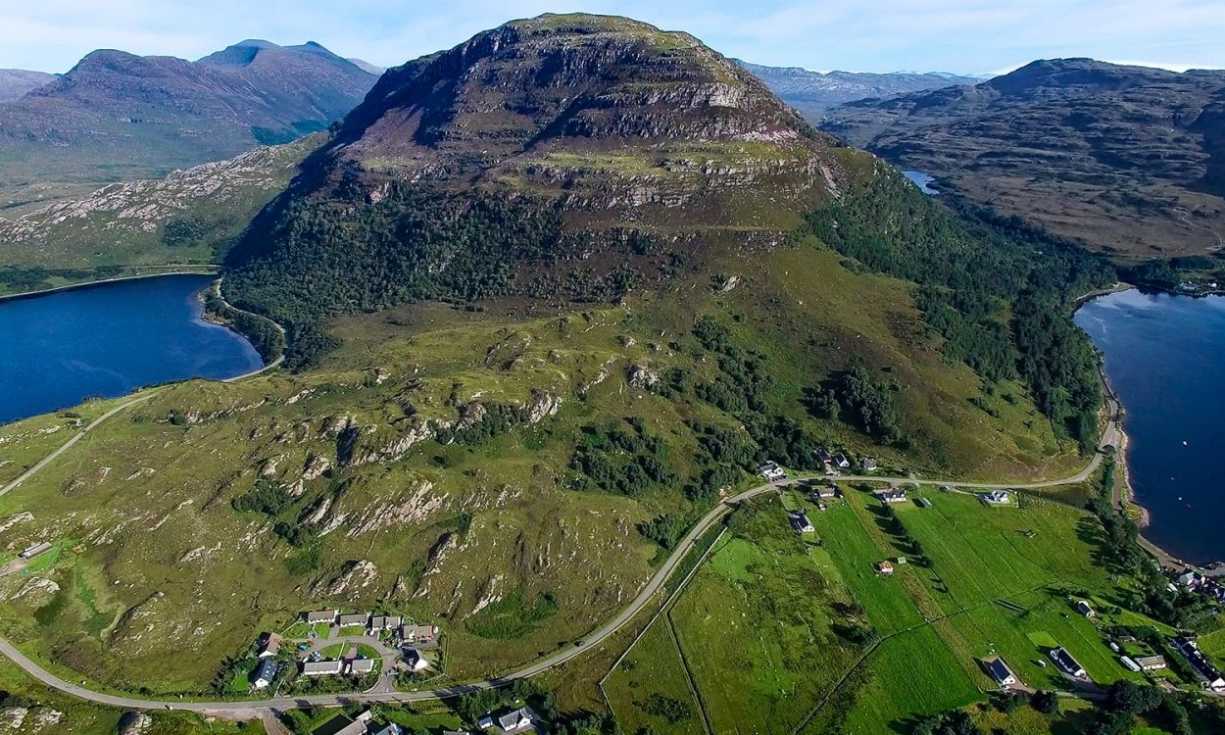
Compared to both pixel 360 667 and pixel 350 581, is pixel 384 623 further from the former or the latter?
pixel 350 581

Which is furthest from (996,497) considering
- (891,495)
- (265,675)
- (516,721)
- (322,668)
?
(265,675)

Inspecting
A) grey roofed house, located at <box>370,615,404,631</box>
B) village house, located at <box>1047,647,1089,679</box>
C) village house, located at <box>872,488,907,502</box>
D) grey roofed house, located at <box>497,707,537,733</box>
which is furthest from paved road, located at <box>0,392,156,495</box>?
village house, located at <box>1047,647,1089,679</box>

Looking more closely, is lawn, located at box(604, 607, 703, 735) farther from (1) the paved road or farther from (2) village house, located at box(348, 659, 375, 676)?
(1) the paved road

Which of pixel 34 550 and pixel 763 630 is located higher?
pixel 34 550

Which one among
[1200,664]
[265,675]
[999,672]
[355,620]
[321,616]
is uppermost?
[321,616]

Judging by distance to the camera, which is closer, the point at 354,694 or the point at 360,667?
the point at 354,694

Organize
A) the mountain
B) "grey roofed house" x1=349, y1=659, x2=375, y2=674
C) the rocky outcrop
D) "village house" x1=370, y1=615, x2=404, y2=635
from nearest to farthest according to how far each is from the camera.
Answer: "grey roofed house" x1=349, y1=659, x2=375, y2=674, the mountain, "village house" x1=370, y1=615, x2=404, y2=635, the rocky outcrop

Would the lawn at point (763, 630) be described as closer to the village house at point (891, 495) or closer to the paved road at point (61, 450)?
the village house at point (891, 495)
